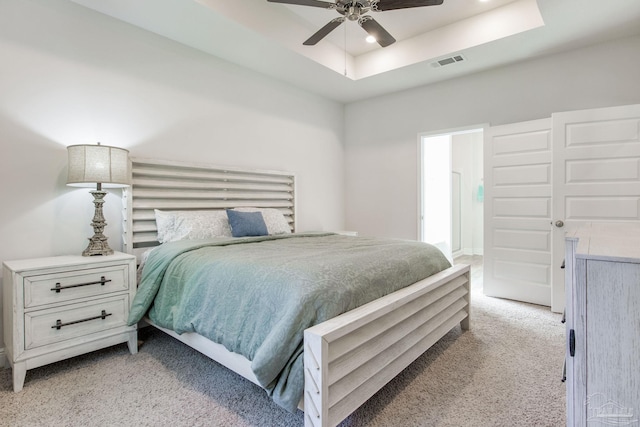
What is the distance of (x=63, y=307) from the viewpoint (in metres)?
2.06

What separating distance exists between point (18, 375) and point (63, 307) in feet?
1.38

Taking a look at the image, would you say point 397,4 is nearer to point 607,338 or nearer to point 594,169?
point 607,338

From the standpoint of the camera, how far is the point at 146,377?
2057 mm

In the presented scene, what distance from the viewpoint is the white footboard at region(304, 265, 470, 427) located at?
4.38ft

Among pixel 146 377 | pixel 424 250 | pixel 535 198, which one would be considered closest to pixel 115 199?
pixel 146 377

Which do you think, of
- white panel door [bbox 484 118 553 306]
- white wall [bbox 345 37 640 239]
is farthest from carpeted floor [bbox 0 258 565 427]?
white wall [bbox 345 37 640 239]

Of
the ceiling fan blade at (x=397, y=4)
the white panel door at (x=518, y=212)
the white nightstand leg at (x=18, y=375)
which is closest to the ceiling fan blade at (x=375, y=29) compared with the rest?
the ceiling fan blade at (x=397, y=4)

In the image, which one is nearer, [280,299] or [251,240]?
[280,299]

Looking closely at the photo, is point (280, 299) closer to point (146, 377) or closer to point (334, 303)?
point (334, 303)

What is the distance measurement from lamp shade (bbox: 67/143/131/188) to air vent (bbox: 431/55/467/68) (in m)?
3.40

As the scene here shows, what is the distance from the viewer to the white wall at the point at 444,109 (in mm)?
3209

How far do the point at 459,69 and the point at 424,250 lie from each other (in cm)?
256

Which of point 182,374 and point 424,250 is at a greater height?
point 424,250

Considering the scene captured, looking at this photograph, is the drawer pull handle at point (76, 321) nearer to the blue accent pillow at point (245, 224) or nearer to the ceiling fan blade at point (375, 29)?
the blue accent pillow at point (245, 224)
